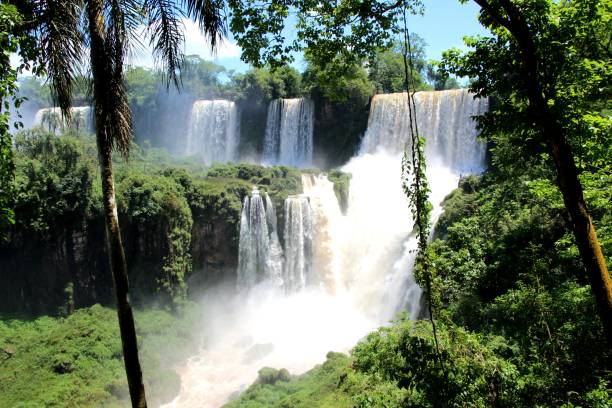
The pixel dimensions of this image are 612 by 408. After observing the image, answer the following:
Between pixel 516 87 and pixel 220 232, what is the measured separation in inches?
Answer: 787

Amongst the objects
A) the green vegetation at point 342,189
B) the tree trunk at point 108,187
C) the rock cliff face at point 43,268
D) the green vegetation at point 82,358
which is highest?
the tree trunk at point 108,187

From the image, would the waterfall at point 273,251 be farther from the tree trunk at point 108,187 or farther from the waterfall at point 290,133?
the tree trunk at point 108,187

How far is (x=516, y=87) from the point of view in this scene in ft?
14.4

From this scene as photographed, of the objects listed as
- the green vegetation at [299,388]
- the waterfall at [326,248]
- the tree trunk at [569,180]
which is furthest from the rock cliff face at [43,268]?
the tree trunk at [569,180]

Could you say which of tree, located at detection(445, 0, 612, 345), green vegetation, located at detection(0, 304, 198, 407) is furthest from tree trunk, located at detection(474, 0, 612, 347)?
green vegetation, located at detection(0, 304, 198, 407)

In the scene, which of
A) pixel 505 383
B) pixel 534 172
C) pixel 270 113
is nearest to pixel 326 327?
pixel 534 172

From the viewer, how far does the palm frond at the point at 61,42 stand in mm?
3807

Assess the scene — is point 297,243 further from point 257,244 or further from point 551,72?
point 551,72

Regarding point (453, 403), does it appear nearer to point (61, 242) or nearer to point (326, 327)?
point (326, 327)

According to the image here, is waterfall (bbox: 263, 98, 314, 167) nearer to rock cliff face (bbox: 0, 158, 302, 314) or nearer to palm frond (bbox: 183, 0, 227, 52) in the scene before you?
rock cliff face (bbox: 0, 158, 302, 314)

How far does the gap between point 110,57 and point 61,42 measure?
16.8 inches

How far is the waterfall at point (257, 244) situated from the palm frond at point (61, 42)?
18.1 metres

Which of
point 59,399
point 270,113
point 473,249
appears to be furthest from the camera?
point 270,113

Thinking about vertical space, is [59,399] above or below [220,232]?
below
